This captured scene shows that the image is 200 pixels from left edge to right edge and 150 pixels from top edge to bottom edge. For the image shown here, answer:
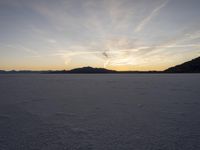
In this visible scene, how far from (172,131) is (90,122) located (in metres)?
1.80

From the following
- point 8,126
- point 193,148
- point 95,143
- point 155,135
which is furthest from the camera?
point 8,126

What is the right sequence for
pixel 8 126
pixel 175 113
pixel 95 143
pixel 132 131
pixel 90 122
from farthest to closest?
pixel 175 113
pixel 90 122
pixel 8 126
pixel 132 131
pixel 95 143

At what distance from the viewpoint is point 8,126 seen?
12.9 ft

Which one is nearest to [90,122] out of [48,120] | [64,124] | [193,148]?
[64,124]

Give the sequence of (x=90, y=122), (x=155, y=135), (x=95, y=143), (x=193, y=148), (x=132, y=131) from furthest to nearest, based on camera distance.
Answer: (x=90, y=122) < (x=132, y=131) < (x=155, y=135) < (x=95, y=143) < (x=193, y=148)

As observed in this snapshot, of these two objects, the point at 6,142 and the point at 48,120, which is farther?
the point at 48,120

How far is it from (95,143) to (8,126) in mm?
2168

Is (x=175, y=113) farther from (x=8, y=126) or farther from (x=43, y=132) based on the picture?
(x=8, y=126)

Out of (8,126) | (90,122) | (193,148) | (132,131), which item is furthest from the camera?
(90,122)

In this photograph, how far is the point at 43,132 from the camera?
354 centimetres

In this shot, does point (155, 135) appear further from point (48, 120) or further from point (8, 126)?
point (8, 126)

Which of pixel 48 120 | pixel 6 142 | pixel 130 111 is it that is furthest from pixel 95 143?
pixel 130 111

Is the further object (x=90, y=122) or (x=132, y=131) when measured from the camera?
(x=90, y=122)

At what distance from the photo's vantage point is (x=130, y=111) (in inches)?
209
